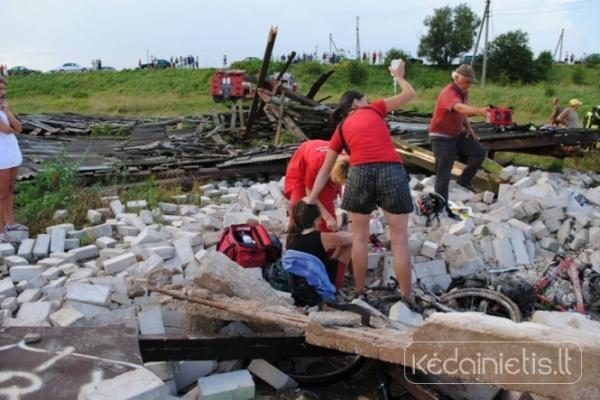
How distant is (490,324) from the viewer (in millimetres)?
2611

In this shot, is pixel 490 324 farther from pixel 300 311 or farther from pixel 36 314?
pixel 36 314

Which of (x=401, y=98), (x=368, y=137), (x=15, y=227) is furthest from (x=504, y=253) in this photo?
(x=15, y=227)

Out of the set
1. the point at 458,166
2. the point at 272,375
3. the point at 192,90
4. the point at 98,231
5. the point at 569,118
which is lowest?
the point at 272,375

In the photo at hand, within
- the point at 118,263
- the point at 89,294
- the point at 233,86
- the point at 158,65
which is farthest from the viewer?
the point at 158,65

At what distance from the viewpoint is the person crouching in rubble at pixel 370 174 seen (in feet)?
13.9

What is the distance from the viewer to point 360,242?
14.7ft

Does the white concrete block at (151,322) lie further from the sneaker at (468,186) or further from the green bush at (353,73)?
the green bush at (353,73)

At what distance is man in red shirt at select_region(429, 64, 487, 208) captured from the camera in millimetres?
6180

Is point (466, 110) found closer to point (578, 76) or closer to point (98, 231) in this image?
point (98, 231)

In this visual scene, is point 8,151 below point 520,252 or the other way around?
the other way around

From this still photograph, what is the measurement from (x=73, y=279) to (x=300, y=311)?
212 cm

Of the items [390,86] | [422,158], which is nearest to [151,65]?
[390,86]

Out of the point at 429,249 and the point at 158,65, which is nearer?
the point at 429,249

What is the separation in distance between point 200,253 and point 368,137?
6.30 feet
